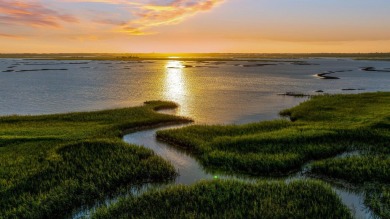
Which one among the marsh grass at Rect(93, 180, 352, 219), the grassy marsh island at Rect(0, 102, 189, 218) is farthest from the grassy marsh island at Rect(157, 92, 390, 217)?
the grassy marsh island at Rect(0, 102, 189, 218)

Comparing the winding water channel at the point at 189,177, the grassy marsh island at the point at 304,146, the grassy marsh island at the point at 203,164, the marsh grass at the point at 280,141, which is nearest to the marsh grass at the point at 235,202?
the grassy marsh island at the point at 203,164

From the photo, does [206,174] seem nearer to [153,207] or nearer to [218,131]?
[153,207]

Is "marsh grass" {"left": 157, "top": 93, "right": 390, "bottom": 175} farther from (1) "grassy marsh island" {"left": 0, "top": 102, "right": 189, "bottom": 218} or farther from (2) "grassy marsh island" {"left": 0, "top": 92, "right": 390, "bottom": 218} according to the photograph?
(1) "grassy marsh island" {"left": 0, "top": 102, "right": 189, "bottom": 218}

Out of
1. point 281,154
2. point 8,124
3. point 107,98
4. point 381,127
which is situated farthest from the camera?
point 107,98

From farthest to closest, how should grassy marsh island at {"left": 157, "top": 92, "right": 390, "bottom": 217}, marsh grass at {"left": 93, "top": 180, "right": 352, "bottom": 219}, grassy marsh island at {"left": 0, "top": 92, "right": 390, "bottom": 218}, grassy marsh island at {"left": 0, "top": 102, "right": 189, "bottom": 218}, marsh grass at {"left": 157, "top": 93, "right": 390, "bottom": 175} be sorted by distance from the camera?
1. marsh grass at {"left": 157, "top": 93, "right": 390, "bottom": 175}
2. grassy marsh island at {"left": 157, "top": 92, "right": 390, "bottom": 217}
3. grassy marsh island at {"left": 0, "top": 102, "right": 189, "bottom": 218}
4. grassy marsh island at {"left": 0, "top": 92, "right": 390, "bottom": 218}
5. marsh grass at {"left": 93, "top": 180, "right": 352, "bottom": 219}

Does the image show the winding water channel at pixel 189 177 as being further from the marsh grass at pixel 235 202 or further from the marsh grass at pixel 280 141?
the marsh grass at pixel 235 202

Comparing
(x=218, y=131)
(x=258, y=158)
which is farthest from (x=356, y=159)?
(x=218, y=131)
